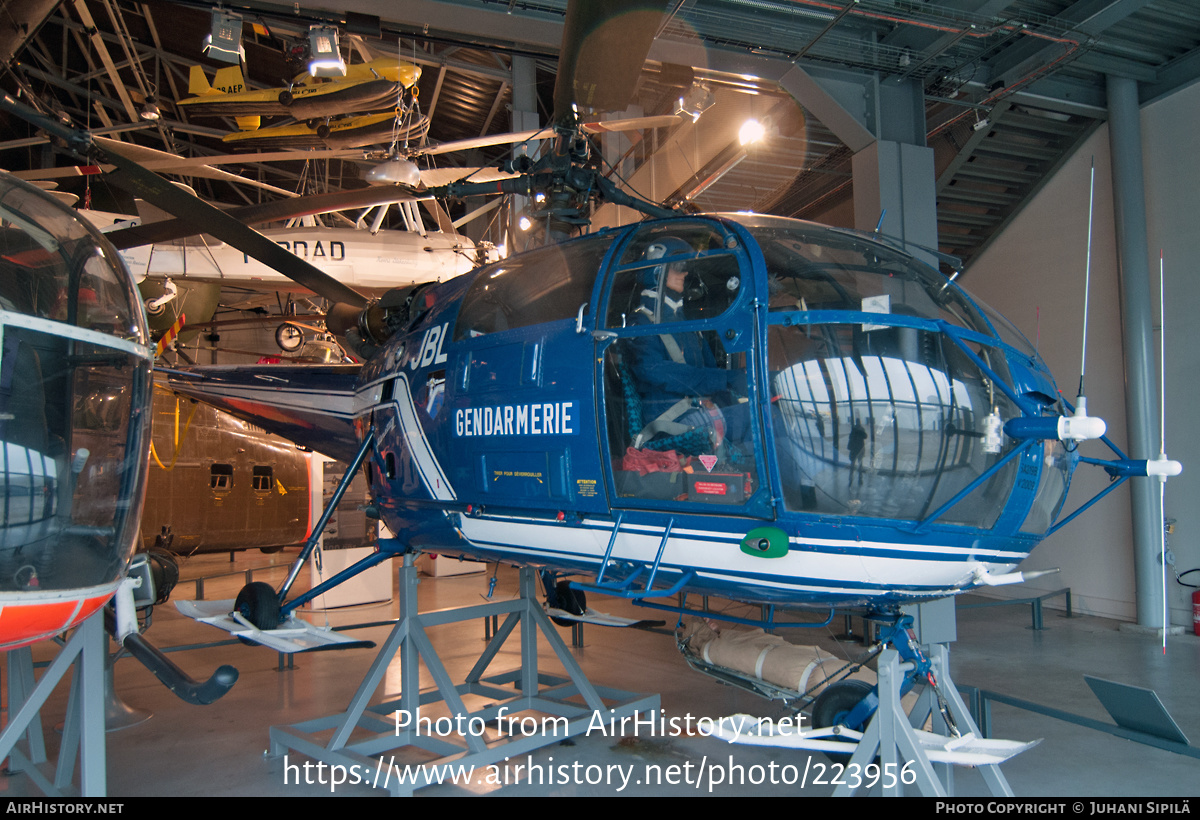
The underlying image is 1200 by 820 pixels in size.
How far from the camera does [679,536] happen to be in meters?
3.70

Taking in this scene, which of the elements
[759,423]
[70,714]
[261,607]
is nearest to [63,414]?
[261,607]

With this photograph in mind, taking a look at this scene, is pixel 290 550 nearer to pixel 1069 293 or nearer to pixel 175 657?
pixel 175 657

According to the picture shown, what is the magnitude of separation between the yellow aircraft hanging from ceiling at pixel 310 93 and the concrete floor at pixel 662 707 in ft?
23.8

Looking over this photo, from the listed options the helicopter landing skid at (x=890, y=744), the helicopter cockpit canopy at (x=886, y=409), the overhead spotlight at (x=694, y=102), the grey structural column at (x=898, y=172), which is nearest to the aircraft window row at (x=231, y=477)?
the overhead spotlight at (x=694, y=102)

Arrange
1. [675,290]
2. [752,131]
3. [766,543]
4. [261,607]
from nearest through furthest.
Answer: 1. [766,543]
2. [675,290]
3. [261,607]
4. [752,131]

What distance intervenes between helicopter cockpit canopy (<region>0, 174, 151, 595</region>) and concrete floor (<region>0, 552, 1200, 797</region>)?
7.50 ft

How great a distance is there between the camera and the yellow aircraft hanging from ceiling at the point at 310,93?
11.4 m

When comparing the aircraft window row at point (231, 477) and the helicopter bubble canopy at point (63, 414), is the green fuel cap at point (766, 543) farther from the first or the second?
the aircraft window row at point (231, 477)

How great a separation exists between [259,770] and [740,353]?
4.18 m

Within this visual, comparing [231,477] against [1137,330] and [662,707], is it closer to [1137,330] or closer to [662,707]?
[662,707]

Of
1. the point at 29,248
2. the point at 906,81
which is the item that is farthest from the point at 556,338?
the point at 906,81

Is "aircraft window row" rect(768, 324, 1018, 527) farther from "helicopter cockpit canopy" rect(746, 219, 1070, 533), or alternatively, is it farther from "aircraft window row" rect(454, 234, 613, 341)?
"aircraft window row" rect(454, 234, 613, 341)

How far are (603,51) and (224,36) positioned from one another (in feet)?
17.7

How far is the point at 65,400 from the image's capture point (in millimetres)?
3258
